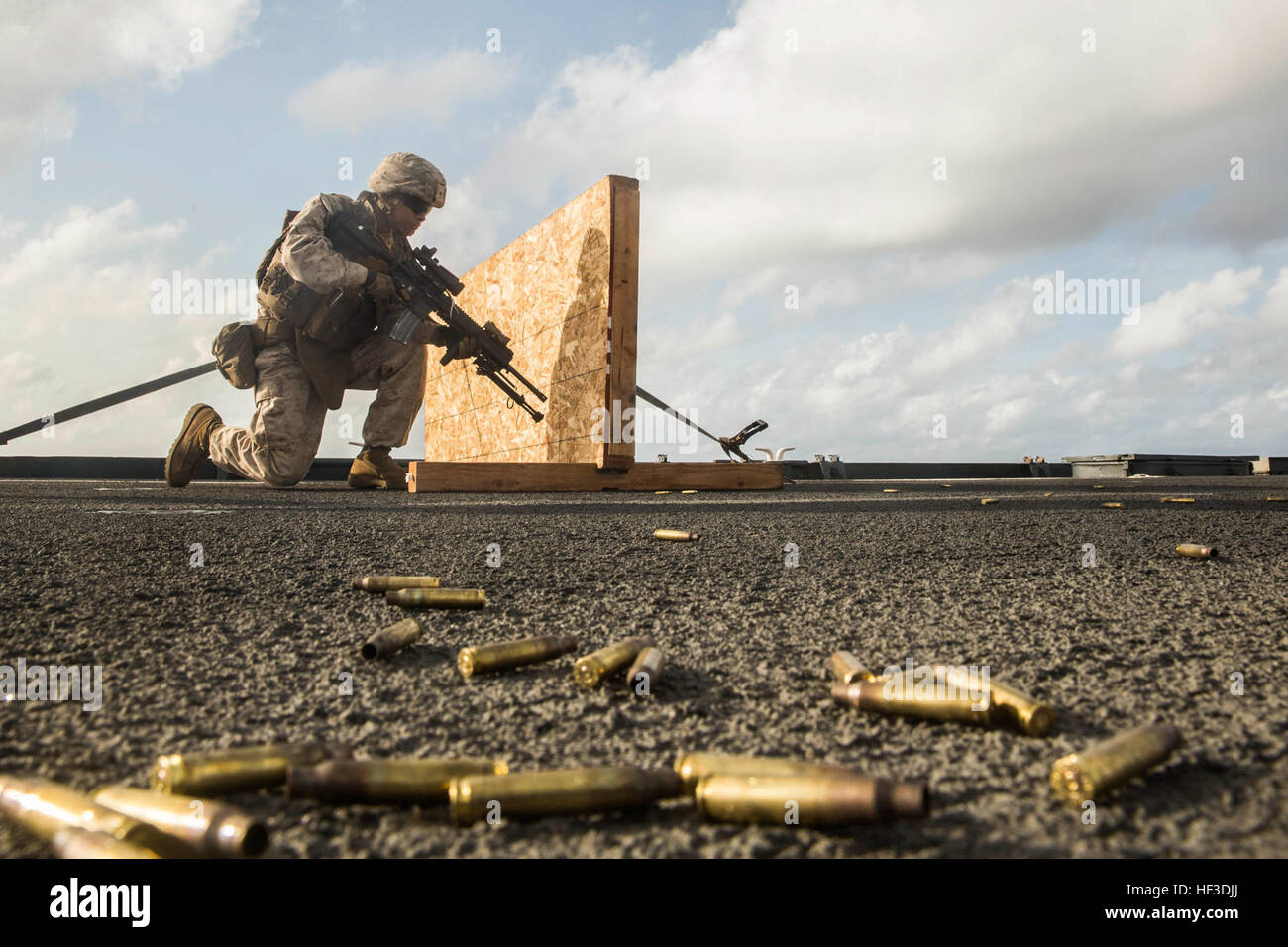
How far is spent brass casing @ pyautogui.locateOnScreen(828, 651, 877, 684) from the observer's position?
1.35 m

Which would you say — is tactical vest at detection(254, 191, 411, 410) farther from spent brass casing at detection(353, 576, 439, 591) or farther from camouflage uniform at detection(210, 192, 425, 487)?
spent brass casing at detection(353, 576, 439, 591)

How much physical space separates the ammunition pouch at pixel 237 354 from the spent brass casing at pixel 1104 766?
6.38 meters

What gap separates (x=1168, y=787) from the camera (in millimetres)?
1005

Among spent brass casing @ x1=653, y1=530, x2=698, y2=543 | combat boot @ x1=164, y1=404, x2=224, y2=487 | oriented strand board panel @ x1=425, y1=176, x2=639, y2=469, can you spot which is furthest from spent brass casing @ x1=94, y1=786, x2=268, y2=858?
combat boot @ x1=164, y1=404, x2=224, y2=487

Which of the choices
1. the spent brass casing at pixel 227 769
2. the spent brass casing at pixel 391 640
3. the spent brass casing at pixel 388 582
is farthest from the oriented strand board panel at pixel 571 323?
the spent brass casing at pixel 227 769

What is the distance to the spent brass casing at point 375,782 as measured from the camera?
971 mm

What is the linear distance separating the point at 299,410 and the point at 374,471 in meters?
0.86

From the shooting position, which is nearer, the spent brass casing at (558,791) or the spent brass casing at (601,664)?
the spent brass casing at (558,791)

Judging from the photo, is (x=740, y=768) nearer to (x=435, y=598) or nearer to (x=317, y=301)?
(x=435, y=598)

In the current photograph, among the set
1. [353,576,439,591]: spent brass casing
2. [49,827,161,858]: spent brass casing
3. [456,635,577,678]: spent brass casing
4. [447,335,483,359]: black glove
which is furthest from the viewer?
[447,335,483,359]: black glove

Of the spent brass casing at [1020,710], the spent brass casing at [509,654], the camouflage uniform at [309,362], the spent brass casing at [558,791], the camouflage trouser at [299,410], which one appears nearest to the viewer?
the spent brass casing at [558,791]

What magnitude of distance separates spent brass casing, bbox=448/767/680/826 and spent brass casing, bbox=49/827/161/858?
31cm

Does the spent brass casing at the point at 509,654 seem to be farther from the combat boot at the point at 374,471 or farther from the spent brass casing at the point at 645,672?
the combat boot at the point at 374,471
